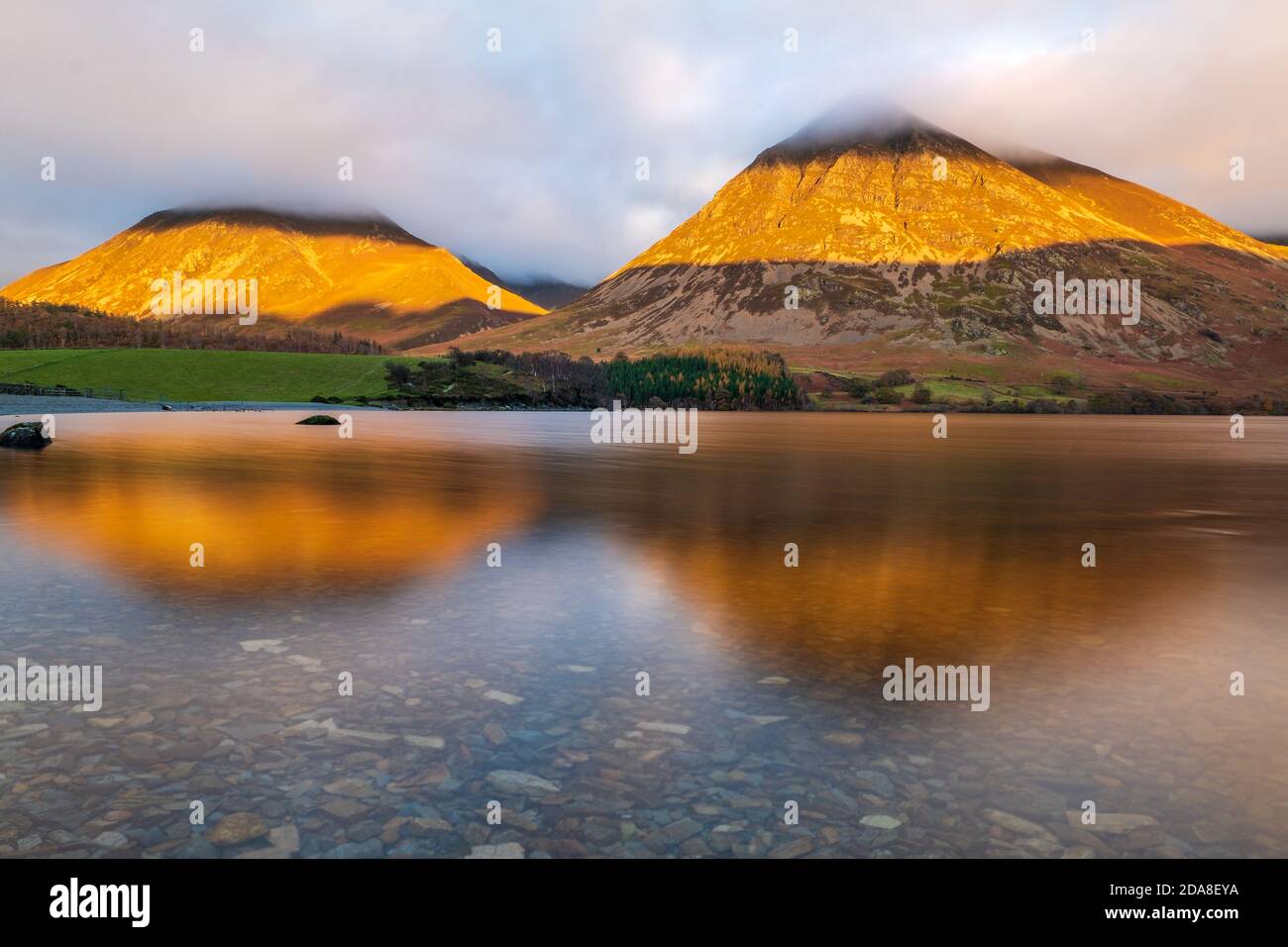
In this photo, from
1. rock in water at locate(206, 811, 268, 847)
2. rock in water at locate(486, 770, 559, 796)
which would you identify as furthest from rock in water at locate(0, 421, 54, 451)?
rock in water at locate(486, 770, 559, 796)

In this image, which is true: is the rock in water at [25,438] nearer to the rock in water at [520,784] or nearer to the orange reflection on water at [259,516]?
the orange reflection on water at [259,516]

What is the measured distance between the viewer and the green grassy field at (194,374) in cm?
16050

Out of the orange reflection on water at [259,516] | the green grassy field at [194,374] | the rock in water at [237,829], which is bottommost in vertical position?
the rock in water at [237,829]

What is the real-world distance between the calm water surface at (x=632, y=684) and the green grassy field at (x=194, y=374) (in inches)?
6063

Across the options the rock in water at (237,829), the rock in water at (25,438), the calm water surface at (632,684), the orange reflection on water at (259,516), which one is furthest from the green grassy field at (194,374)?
the rock in water at (237,829)

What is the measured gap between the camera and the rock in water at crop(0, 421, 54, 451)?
5347cm

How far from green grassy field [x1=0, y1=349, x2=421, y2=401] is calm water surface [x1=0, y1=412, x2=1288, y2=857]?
153988mm

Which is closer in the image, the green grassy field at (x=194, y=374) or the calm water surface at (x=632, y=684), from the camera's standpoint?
the calm water surface at (x=632, y=684)

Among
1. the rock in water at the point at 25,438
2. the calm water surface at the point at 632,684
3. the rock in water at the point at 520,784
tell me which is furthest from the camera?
the rock in water at the point at 25,438

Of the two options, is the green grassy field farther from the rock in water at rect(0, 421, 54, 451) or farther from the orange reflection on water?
the orange reflection on water

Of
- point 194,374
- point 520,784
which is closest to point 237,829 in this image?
point 520,784
